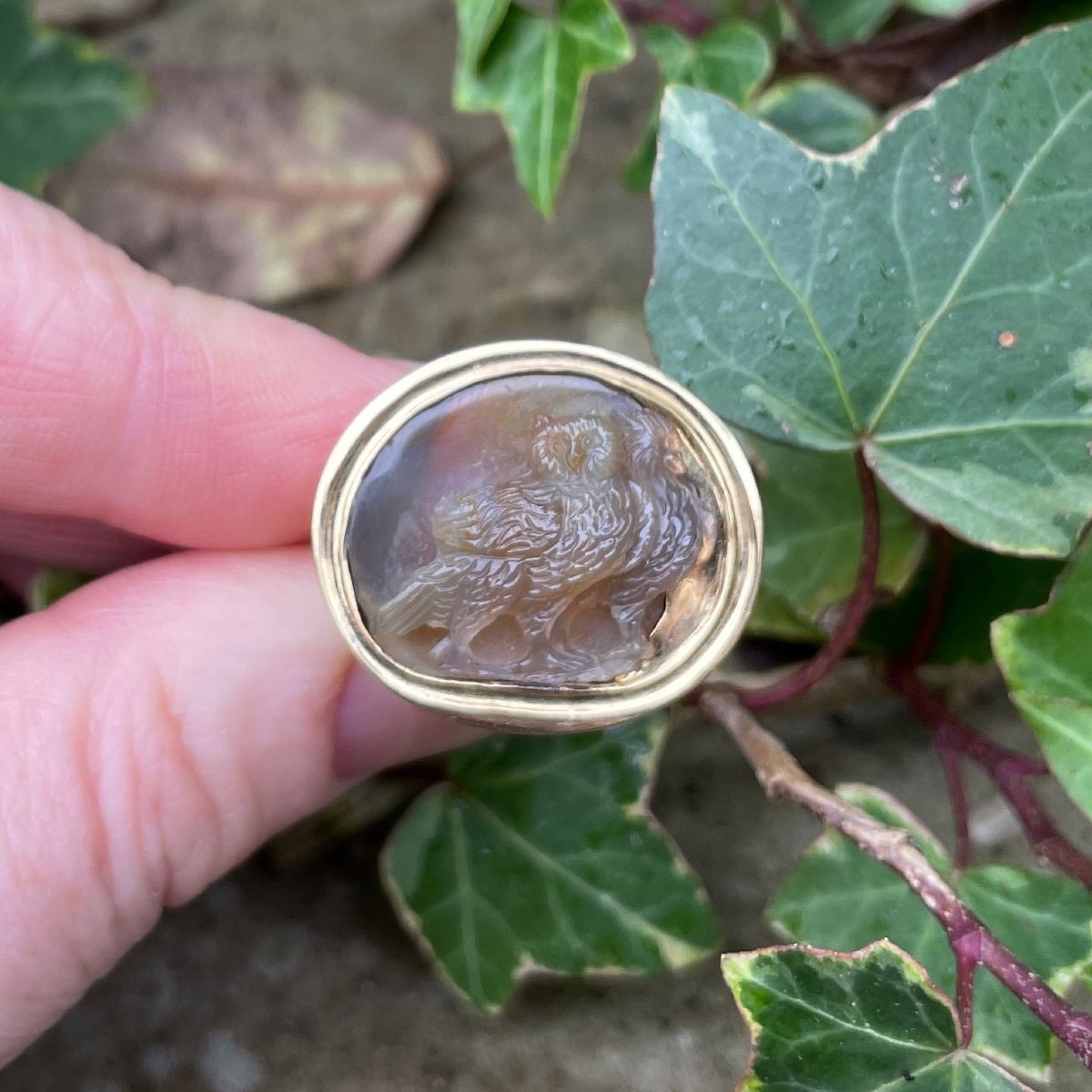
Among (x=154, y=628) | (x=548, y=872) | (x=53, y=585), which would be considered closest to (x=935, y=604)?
(x=548, y=872)

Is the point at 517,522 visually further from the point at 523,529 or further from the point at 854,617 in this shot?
the point at 854,617

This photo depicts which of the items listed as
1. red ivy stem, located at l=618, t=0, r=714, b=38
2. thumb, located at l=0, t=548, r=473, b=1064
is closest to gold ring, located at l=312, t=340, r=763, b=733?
thumb, located at l=0, t=548, r=473, b=1064

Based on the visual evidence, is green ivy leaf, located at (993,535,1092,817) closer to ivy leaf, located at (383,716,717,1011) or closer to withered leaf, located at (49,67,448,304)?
ivy leaf, located at (383,716,717,1011)

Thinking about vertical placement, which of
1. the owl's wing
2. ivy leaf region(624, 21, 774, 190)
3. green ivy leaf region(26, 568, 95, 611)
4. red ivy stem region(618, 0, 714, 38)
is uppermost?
red ivy stem region(618, 0, 714, 38)

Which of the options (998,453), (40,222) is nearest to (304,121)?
(40,222)

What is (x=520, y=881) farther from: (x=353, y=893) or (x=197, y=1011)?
(x=197, y=1011)

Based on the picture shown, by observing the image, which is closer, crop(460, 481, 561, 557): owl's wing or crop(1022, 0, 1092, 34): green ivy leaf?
crop(460, 481, 561, 557): owl's wing
